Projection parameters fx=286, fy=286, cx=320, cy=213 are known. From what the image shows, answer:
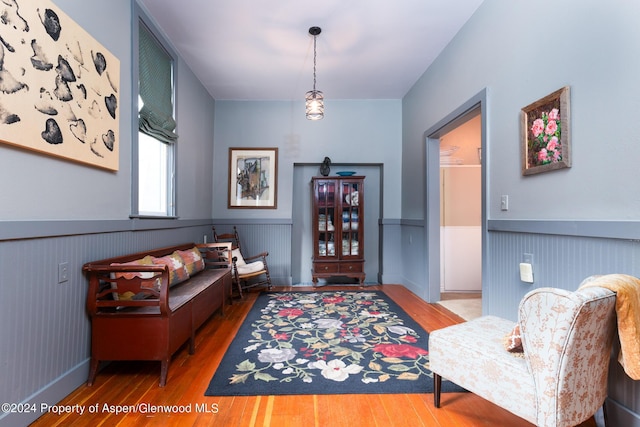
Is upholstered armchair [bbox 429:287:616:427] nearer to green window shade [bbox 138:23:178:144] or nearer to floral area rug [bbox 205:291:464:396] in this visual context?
floral area rug [bbox 205:291:464:396]

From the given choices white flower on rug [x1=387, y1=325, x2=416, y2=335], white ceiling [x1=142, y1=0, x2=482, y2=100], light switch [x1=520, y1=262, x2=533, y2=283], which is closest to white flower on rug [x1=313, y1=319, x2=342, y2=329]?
white flower on rug [x1=387, y1=325, x2=416, y2=335]

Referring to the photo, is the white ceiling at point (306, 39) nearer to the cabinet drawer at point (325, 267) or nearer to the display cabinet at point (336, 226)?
the display cabinet at point (336, 226)

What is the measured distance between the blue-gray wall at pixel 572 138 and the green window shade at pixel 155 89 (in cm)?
305

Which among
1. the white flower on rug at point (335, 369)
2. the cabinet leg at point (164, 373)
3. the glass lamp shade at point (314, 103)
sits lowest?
the white flower on rug at point (335, 369)

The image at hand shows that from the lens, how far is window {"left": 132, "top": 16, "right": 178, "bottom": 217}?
2568 mm

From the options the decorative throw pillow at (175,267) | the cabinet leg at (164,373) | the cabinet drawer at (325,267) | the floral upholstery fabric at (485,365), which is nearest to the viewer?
the floral upholstery fabric at (485,365)

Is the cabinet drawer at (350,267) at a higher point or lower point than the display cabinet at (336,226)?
lower

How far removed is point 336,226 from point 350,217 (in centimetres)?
26

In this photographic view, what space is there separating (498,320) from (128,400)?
2352 mm

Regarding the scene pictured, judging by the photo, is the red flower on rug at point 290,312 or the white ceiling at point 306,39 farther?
the red flower on rug at point 290,312

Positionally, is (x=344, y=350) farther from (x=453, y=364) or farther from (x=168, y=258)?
(x=168, y=258)

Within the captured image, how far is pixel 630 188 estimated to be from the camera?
1.41m

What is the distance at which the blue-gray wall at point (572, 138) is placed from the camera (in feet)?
4.69

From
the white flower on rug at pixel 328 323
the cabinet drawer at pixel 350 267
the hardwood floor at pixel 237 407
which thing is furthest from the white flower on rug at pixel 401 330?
the cabinet drawer at pixel 350 267
